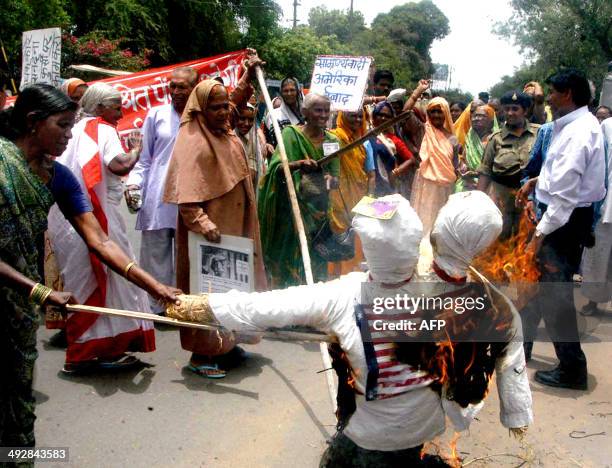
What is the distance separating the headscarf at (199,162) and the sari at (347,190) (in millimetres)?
1564

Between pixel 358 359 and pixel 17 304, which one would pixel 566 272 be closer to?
pixel 358 359

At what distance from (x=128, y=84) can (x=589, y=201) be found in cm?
542

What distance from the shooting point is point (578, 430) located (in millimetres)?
3471

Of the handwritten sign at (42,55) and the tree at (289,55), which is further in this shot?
the tree at (289,55)

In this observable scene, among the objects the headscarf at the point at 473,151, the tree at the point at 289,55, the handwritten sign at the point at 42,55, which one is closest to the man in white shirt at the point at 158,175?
the handwritten sign at the point at 42,55

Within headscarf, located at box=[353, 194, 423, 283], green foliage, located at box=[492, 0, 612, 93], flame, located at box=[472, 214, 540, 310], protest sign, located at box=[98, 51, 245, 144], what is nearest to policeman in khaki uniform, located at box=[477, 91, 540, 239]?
flame, located at box=[472, 214, 540, 310]

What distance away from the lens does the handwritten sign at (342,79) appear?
597 centimetres

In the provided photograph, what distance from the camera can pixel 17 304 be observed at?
2234 mm

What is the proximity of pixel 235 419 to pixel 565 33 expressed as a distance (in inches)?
1047

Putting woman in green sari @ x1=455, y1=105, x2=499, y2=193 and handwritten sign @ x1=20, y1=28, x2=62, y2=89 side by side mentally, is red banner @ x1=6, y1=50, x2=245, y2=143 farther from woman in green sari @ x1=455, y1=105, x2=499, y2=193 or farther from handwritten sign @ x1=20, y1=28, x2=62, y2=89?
woman in green sari @ x1=455, y1=105, x2=499, y2=193

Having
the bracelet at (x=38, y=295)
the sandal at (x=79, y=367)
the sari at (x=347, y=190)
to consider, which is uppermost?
the bracelet at (x=38, y=295)

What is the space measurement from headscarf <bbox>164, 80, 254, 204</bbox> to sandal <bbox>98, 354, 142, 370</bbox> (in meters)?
1.17

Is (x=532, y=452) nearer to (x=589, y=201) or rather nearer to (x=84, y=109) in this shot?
(x=589, y=201)

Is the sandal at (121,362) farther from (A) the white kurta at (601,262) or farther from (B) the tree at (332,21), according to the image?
(B) the tree at (332,21)
